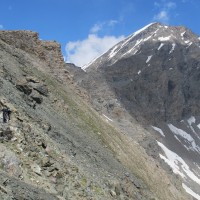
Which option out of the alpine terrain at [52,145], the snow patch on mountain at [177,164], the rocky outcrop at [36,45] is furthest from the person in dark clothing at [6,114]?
the snow patch on mountain at [177,164]

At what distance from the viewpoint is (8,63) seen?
4244cm

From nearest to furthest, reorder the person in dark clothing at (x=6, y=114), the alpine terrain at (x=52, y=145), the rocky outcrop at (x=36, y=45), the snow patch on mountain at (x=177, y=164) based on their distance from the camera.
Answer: the alpine terrain at (x=52, y=145), the person in dark clothing at (x=6, y=114), the rocky outcrop at (x=36, y=45), the snow patch on mountain at (x=177, y=164)

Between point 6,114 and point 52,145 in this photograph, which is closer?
point 6,114

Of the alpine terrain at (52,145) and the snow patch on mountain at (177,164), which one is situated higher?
the snow patch on mountain at (177,164)

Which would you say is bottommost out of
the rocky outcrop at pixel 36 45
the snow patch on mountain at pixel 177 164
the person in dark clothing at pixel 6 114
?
the person in dark clothing at pixel 6 114

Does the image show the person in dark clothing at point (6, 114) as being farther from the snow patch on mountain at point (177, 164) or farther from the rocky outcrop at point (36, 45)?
the snow patch on mountain at point (177, 164)

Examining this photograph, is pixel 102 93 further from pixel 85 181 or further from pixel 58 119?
pixel 85 181

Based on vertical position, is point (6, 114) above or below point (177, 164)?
below

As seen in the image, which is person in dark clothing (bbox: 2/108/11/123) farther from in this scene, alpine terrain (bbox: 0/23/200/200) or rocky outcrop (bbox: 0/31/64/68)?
rocky outcrop (bbox: 0/31/64/68)

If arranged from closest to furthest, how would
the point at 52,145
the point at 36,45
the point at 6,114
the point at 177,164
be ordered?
1. the point at 6,114
2. the point at 52,145
3. the point at 36,45
4. the point at 177,164

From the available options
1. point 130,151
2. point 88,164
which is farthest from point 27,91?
point 130,151

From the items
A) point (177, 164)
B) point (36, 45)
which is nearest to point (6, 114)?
point (36, 45)

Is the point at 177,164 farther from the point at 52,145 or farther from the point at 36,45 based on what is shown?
the point at 52,145

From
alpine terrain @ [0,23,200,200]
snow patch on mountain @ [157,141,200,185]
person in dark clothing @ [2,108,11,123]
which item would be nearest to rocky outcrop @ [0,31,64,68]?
alpine terrain @ [0,23,200,200]
